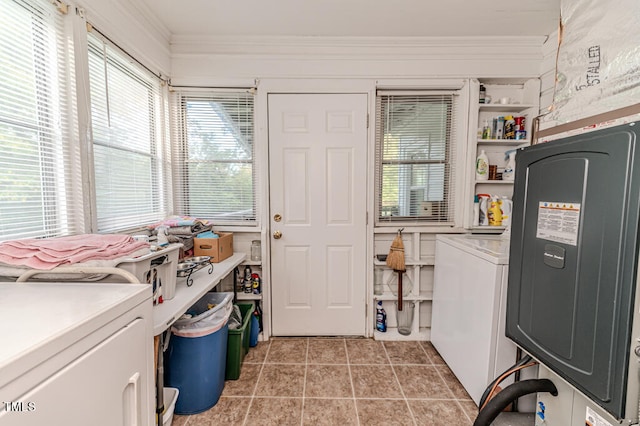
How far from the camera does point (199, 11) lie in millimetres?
1881

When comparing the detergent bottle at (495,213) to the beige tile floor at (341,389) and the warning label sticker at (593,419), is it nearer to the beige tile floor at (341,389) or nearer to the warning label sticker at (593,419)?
the beige tile floor at (341,389)

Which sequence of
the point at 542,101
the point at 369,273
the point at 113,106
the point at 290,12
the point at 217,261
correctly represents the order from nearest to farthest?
1. the point at 113,106
2. the point at 290,12
3. the point at 217,261
4. the point at 542,101
5. the point at 369,273

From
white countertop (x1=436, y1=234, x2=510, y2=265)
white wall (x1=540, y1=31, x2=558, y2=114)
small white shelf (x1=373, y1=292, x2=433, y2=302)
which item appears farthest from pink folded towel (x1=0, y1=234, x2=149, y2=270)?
white wall (x1=540, y1=31, x2=558, y2=114)

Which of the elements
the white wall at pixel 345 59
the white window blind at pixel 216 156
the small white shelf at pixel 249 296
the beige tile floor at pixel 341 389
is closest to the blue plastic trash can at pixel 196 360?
the beige tile floor at pixel 341 389

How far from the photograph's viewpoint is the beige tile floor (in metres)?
1.52

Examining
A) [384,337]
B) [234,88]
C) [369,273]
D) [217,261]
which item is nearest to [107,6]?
[234,88]

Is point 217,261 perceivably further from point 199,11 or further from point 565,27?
point 565,27

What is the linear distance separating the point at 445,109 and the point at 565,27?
1167 millimetres

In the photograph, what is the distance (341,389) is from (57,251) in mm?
1684

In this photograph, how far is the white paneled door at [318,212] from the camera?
2248 mm

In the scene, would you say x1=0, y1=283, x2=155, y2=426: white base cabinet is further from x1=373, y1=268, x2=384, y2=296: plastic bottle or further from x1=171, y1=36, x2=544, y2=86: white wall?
x1=171, y1=36, x2=544, y2=86: white wall

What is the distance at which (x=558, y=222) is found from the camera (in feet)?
3.10

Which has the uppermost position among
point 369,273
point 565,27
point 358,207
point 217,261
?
point 565,27

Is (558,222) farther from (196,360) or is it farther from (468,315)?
(196,360)
